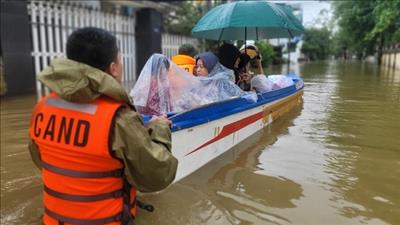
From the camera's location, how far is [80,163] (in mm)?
1784

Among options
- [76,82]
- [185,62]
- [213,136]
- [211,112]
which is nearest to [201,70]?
[185,62]

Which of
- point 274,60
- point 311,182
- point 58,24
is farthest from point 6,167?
point 274,60

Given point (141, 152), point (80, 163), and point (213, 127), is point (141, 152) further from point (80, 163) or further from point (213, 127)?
point (213, 127)

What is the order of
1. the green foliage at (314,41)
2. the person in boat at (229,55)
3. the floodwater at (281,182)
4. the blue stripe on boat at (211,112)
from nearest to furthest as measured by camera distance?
1. the floodwater at (281,182)
2. the blue stripe on boat at (211,112)
3. the person in boat at (229,55)
4. the green foliage at (314,41)

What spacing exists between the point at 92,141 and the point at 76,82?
271 millimetres

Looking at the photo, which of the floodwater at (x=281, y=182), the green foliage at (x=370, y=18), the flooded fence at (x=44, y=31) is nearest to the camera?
the floodwater at (x=281, y=182)

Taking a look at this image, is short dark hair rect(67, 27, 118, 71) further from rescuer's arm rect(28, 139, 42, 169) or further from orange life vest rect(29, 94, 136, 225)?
rescuer's arm rect(28, 139, 42, 169)

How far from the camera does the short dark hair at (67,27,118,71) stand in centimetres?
179

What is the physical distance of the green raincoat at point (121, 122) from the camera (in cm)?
170

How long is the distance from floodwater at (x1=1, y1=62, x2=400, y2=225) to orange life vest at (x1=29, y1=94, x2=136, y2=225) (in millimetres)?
1181

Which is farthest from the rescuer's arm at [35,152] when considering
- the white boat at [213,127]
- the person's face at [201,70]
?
the person's face at [201,70]

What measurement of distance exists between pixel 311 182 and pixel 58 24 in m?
9.59

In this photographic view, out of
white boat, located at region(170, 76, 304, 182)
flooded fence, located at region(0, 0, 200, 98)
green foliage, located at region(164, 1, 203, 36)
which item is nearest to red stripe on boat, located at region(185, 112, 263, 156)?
white boat, located at region(170, 76, 304, 182)

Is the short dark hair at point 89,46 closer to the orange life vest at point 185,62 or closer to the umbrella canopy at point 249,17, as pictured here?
the orange life vest at point 185,62
